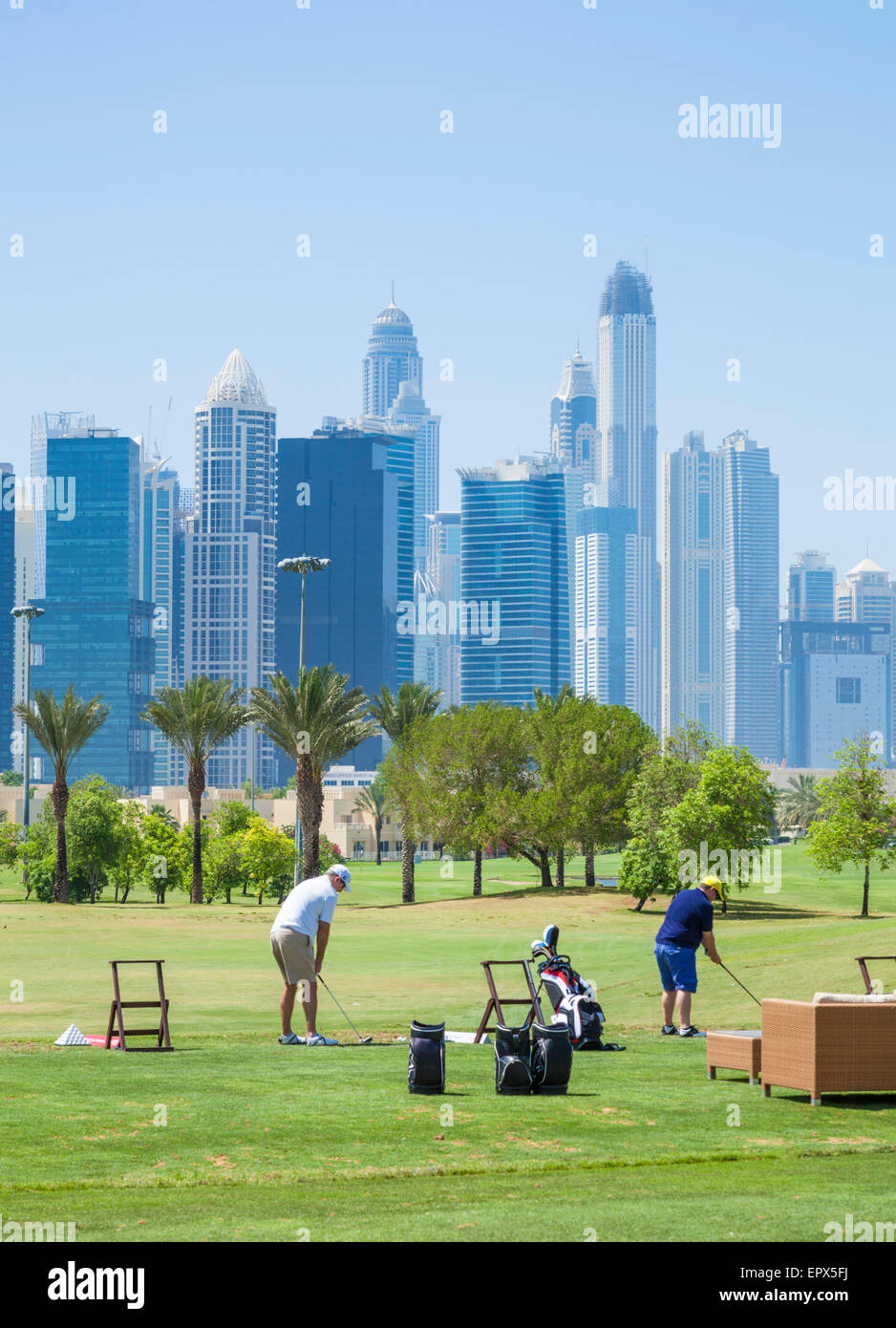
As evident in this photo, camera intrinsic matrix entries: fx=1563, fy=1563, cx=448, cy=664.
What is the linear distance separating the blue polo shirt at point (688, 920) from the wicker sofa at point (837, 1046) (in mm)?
3445

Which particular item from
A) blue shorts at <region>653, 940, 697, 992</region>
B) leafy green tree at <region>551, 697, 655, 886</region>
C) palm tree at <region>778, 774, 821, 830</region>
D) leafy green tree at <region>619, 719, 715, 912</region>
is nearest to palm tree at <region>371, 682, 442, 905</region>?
leafy green tree at <region>551, 697, 655, 886</region>

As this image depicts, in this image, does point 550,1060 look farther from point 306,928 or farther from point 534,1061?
point 306,928

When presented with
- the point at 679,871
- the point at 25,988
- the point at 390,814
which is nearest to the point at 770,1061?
the point at 25,988

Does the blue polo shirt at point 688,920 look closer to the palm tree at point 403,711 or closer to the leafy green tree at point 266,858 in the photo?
the palm tree at point 403,711

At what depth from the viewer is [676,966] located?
17688 millimetres

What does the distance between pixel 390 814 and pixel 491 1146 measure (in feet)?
490

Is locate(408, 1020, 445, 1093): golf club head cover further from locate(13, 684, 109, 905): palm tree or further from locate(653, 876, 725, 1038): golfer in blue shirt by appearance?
locate(13, 684, 109, 905): palm tree

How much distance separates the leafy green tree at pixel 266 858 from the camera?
246 feet

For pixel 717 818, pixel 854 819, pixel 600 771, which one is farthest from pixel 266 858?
pixel 854 819

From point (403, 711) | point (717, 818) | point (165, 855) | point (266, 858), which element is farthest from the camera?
point (165, 855)

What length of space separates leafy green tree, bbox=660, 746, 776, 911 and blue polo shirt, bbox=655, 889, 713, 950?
35.4 m

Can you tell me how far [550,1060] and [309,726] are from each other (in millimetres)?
47574

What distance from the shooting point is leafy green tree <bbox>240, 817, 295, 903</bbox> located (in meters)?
74.9
